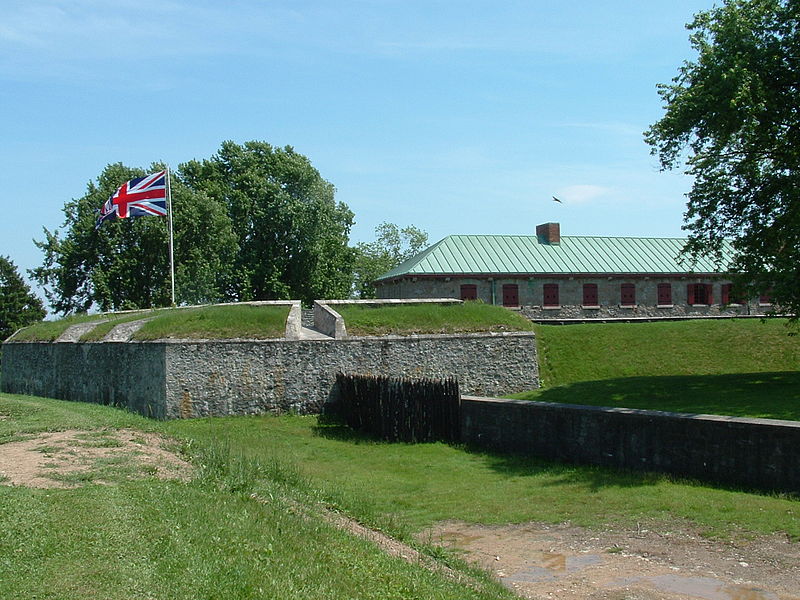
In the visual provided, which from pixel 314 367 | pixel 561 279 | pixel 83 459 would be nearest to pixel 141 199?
pixel 314 367

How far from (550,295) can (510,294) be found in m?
1.89

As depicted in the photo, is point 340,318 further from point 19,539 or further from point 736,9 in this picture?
point 19,539

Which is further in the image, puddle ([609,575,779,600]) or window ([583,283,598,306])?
window ([583,283,598,306])

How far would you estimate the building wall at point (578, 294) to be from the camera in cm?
3431

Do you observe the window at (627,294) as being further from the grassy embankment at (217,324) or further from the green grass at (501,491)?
the green grass at (501,491)

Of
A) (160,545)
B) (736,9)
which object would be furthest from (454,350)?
(160,545)

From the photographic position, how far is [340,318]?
2367cm

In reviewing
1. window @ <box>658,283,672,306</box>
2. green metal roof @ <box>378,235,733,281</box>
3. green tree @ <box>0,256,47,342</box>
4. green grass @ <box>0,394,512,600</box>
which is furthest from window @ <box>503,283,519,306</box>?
green tree @ <box>0,256,47,342</box>

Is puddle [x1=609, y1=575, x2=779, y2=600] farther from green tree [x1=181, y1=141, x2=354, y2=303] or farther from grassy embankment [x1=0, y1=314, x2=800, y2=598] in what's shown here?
green tree [x1=181, y1=141, x2=354, y2=303]

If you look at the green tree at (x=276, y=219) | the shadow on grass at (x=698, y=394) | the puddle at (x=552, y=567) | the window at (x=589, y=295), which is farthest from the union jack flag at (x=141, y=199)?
the puddle at (x=552, y=567)

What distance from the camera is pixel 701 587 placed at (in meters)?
7.64

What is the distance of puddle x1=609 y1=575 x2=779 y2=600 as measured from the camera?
7.36 metres

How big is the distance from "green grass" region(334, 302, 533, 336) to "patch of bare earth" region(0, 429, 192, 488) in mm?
10444

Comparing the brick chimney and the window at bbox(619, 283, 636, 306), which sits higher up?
the brick chimney
